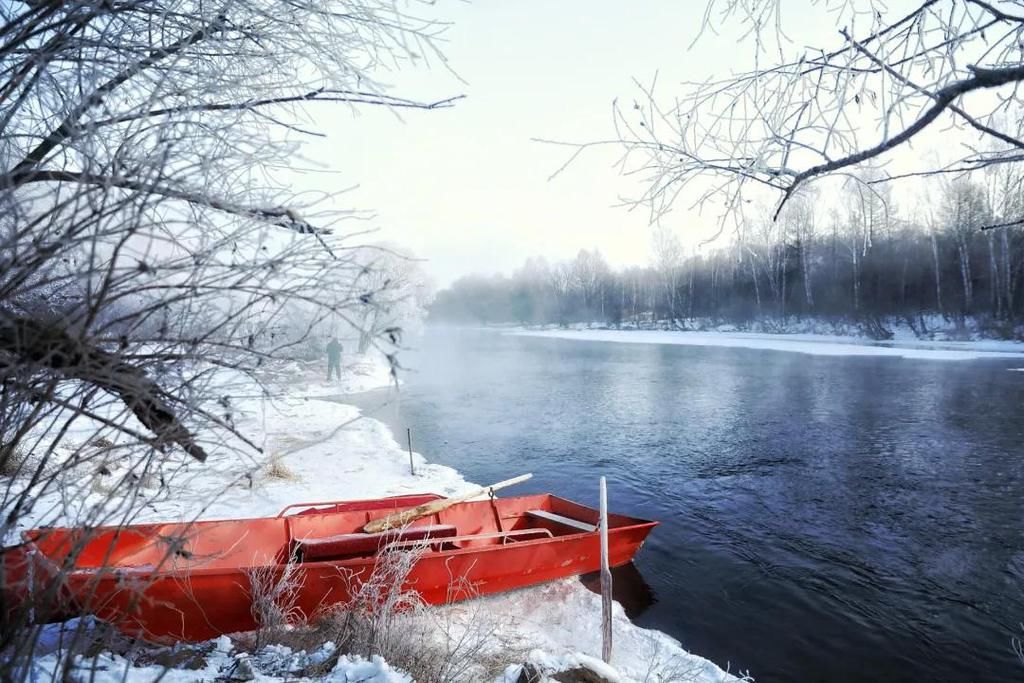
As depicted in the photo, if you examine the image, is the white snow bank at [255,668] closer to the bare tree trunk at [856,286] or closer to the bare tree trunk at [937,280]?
the bare tree trunk at [937,280]

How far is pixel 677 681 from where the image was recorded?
5.22m

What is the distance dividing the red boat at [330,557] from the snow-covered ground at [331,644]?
33 centimetres

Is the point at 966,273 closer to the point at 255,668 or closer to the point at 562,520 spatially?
the point at 562,520

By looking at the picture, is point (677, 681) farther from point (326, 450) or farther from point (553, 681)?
point (326, 450)

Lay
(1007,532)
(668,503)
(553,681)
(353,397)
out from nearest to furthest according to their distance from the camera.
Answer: (553,681)
(1007,532)
(668,503)
(353,397)

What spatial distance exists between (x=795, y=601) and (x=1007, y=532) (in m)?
4.30

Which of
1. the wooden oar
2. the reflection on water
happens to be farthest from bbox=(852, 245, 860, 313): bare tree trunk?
the wooden oar

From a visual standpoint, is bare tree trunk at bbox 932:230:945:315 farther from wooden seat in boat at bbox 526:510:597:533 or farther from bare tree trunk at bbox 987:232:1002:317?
wooden seat in boat at bbox 526:510:597:533

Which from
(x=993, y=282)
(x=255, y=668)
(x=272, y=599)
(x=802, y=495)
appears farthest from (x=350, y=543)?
(x=993, y=282)

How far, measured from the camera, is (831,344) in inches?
1451

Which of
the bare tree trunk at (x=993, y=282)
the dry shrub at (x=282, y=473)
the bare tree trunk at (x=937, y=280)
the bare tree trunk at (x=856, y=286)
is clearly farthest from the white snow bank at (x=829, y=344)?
the dry shrub at (x=282, y=473)

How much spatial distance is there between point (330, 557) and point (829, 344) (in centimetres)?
3755

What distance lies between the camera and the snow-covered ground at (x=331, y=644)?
8.16ft

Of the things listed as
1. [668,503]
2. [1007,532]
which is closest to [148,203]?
[668,503]
